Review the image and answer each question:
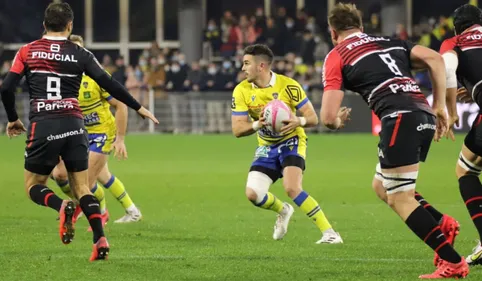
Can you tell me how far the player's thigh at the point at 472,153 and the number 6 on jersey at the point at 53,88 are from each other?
11.1 ft

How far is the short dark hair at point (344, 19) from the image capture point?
322 inches

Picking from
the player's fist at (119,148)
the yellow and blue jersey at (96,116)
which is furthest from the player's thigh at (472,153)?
the yellow and blue jersey at (96,116)

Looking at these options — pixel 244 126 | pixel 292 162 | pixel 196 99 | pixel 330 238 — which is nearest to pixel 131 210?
pixel 292 162

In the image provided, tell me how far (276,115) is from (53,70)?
2038mm

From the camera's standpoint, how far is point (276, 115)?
9758mm

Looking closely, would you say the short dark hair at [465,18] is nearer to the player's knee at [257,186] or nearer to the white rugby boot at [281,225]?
the player's knee at [257,186]

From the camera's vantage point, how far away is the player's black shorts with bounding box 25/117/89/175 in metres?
9.11

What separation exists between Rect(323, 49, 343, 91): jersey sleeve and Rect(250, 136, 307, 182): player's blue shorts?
2854mm

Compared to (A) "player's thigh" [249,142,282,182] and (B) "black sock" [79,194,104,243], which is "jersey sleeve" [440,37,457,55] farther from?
(B) "black sock" [79,194,104,243]

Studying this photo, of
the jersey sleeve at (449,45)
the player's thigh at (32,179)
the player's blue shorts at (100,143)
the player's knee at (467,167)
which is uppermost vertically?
the jersey sleeve at (449,45)

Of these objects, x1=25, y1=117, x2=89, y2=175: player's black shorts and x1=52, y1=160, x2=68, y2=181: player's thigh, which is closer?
x1=25, y1=117, x2=89, y2=175: player's black shorts

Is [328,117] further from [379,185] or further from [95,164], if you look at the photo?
[95,164]

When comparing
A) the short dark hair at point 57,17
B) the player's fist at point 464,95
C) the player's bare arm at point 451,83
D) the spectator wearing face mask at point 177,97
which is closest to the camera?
the player's bare arm at point 451,83

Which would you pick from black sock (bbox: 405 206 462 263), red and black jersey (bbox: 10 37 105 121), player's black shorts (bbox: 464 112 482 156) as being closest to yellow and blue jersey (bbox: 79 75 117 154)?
red and black jersey (bbox: 10 37 105 121)
